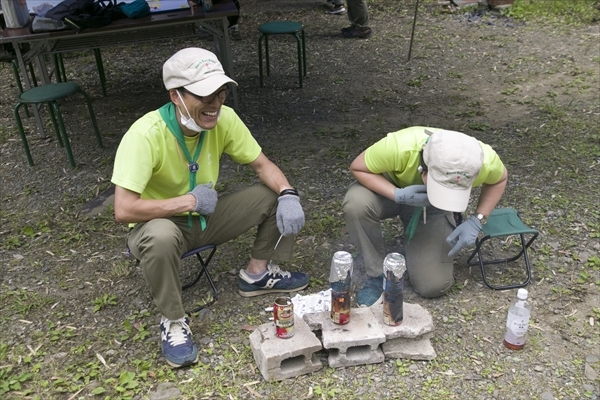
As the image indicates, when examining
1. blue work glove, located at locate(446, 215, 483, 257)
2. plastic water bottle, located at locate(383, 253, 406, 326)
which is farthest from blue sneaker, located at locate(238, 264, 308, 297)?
blue work glove, located at locate(446, 215, 483, 257)

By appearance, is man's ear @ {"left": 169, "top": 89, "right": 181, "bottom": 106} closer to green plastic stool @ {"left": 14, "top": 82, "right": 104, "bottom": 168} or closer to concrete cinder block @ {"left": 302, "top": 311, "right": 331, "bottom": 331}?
concrete cinder block @ {"left": 302, "top": 311, "right": 331, "bottom": 331}

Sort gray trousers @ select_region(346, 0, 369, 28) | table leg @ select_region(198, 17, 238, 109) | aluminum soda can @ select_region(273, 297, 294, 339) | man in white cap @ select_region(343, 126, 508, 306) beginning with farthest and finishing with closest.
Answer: gray trousers @ select_region(346, 0, 369, 28) < table leg @ select_region(198, 17, 238, 109) < man in white cap @ select_region(343, 126, 508, 306) < aluminum soda can @ select_region(273, 297, 294, 339)

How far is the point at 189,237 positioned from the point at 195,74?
832 mm

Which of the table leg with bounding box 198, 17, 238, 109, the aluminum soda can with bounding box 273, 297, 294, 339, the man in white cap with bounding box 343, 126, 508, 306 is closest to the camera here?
the aluminum soda can with bounding box 273, 297, 294, 339

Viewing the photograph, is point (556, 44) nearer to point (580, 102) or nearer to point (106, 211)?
point (580, 102)

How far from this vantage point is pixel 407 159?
2914mm

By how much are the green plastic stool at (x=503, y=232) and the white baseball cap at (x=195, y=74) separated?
5.43 feet

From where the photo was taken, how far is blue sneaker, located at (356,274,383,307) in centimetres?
310

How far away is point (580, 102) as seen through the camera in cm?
566

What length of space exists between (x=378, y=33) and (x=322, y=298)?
19.8ft

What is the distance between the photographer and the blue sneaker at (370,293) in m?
3.10

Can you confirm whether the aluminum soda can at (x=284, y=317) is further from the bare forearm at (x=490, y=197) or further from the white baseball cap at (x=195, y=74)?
the bare forearm at (x=490, y=197)

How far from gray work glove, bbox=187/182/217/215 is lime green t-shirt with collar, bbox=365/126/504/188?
838mm

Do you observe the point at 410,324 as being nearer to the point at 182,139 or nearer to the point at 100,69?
the point at 182,139
